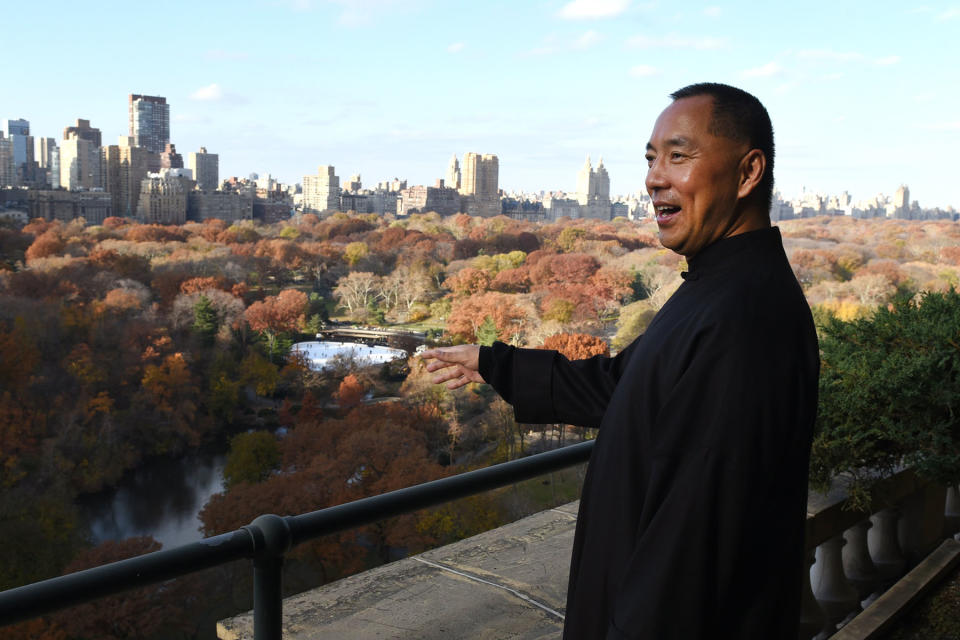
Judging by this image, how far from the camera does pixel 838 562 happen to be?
6.57ft

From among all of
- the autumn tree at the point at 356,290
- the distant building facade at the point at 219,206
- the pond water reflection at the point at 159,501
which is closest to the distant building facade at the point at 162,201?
the distant building facade at the point at 219,206

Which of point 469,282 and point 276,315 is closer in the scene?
point 276,315

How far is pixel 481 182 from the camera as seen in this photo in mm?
87062

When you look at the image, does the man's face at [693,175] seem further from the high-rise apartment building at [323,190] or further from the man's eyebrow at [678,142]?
the high-rise apartment building at [323,190]

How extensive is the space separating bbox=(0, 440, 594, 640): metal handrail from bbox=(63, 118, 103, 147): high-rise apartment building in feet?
281

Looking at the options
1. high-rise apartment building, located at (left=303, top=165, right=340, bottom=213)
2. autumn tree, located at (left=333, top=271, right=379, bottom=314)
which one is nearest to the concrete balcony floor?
autumn tree, located at (left=333, top=271, right=379, bottom=314)

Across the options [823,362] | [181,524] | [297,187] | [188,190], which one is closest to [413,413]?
[181,524]

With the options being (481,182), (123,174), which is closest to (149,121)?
(123,174)

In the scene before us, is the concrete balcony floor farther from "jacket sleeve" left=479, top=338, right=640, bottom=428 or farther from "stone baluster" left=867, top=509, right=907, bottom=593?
"stone baluster" left=867, top=509, right=907, bottom=593

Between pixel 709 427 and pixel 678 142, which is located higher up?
pixel 678 142

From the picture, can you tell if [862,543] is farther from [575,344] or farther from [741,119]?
[575,344]

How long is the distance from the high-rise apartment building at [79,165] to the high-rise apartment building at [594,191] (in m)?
49.3

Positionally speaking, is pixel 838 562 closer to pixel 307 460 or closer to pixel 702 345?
pixel 702 345

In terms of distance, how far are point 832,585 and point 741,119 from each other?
1.53 m
